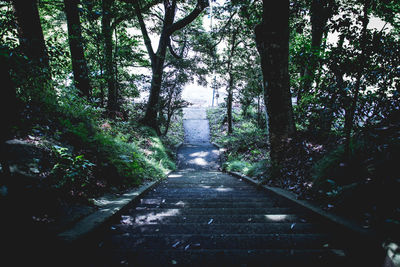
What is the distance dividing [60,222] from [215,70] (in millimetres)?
14909

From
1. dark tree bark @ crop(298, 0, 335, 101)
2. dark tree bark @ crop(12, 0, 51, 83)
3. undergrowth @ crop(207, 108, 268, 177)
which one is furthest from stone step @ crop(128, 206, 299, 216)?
dark tree bark @ crop(12, 0, 51, 83)

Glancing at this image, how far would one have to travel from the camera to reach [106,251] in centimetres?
201

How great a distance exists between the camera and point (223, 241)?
2232 millimetres

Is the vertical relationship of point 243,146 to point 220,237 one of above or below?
above

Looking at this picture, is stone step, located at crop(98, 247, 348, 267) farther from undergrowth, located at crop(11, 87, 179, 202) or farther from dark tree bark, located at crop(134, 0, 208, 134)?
dark tree bark, located at crop(134, 0, 208, 134)

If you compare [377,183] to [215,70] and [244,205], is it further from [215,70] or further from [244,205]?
[215,70]

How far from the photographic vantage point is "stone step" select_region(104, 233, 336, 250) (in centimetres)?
212

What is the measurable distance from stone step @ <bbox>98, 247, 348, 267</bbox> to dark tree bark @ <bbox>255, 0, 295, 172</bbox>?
331 centimetres

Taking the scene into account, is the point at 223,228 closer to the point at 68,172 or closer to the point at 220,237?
the point at 220,237

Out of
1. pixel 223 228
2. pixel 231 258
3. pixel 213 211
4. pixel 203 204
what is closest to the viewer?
pixel 231 258

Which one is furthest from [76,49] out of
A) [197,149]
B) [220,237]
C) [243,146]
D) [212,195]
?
[197,149]

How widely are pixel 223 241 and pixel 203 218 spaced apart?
0.70m

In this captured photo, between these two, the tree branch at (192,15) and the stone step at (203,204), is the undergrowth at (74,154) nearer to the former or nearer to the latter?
the stone step at (203,204)

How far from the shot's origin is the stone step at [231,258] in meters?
1.82
